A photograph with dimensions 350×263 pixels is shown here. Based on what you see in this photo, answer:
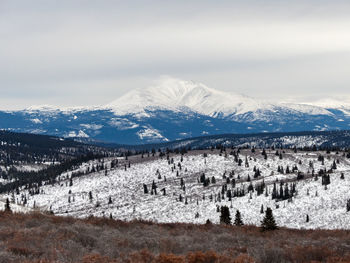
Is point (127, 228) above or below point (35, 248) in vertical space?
below

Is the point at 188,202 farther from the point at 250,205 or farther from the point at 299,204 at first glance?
the point at 299,204

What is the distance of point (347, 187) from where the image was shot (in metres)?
123

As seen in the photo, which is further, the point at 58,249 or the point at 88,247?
the point at 88,247

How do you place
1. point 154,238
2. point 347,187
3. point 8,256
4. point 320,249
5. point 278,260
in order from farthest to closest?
point 347,187, point 154,238, point 320,249, point 278,260, point 8,256

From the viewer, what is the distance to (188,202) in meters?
149

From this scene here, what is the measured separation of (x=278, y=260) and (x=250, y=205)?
359ft

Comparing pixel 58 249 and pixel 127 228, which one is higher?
pixel 58 249

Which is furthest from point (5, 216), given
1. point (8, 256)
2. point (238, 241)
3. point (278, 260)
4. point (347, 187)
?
point (347, 187)

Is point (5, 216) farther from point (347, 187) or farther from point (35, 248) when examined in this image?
Answer: point (347, 187)

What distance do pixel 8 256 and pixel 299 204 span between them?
103770 millimetres

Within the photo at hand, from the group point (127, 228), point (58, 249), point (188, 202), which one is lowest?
point (188, 202)

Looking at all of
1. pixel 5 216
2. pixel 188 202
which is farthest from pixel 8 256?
pixel 188 202

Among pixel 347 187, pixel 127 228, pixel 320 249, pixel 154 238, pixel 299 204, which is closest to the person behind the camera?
pixel 320 249

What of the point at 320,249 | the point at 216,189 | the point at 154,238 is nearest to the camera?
the point at 320,249
